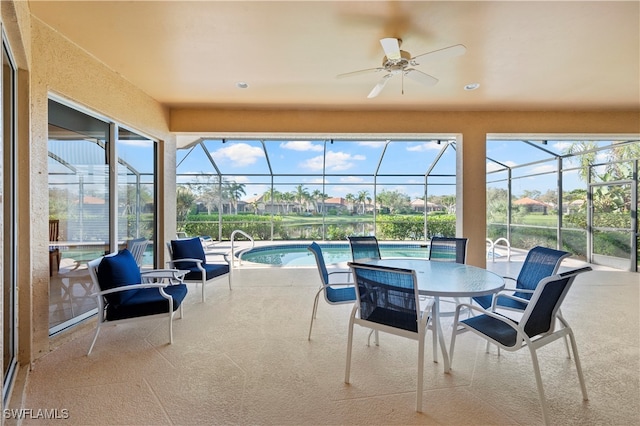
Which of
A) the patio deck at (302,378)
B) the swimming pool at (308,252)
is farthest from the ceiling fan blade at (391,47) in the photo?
the swimming pool at (308,252)

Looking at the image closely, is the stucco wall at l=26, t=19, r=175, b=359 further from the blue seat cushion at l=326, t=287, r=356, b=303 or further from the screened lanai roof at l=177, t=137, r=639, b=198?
the screened lanai roof at l=177, t=137, r=639, b=198

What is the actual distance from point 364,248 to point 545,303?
71.7 inches

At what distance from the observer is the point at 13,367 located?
2.04 m

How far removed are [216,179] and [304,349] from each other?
25.0ft

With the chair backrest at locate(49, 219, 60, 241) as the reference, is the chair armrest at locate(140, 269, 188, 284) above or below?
below

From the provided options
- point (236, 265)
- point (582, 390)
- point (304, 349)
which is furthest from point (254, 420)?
point (236, 265)

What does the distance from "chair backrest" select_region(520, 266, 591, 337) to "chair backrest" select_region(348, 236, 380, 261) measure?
66.4 inches

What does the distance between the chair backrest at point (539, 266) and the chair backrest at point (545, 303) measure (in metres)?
0.56

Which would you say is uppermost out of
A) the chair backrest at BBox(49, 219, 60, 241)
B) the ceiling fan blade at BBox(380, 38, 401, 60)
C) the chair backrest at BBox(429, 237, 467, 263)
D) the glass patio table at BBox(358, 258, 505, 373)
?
the ceiling fan blade at BBox(380, 38, 401, 60)

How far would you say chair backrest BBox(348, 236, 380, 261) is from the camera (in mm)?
3271

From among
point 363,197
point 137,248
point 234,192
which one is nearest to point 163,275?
point 137,248

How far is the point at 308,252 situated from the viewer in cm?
860

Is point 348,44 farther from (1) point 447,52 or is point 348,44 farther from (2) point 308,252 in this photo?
(2) point 308,252

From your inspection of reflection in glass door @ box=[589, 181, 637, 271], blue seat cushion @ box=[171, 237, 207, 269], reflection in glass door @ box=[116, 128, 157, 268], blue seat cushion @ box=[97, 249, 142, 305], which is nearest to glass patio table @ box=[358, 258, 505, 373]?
blue seat cushion @ box=[97, 249, 142, 305]
